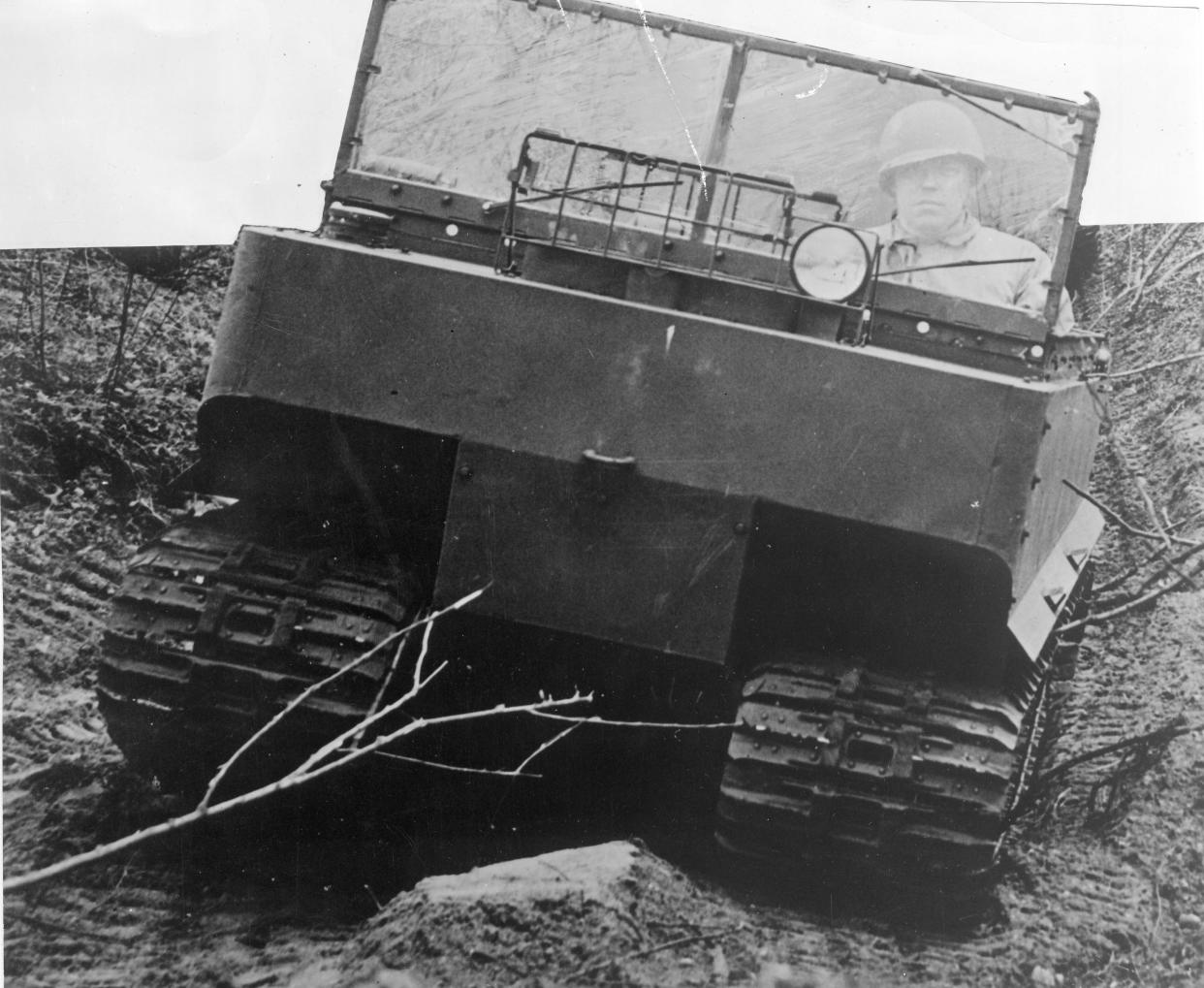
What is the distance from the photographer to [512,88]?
163 inches

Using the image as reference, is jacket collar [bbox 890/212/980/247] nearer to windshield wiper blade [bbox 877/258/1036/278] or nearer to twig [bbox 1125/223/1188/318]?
windshield wiper blade [bbox 877/258/1036/278]

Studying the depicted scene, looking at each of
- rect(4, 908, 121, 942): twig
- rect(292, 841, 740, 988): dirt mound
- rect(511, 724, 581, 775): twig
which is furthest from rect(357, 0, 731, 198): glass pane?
rect(4, 908, 121, 942): twig

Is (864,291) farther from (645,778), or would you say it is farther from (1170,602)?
(1170,602)

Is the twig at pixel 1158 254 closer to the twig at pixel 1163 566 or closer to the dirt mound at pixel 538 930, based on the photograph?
the twig at pixel 1163 566

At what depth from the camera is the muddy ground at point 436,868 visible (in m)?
3.47

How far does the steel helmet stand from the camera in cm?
410

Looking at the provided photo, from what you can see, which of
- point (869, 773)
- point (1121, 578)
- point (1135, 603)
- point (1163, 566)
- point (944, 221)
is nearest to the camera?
point (869, 773)

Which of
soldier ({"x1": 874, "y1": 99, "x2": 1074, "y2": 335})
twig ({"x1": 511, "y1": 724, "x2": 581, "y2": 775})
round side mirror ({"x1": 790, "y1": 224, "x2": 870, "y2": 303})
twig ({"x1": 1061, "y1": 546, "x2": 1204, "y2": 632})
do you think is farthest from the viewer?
twig ({"x1": 1061, "y1": 546, "x2": 1204, "y2": 632})

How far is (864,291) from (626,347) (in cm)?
81

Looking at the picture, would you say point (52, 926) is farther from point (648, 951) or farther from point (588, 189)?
point (588, 189)

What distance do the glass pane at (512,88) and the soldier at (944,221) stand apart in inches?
23.1

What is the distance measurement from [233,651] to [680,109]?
205 centimetres

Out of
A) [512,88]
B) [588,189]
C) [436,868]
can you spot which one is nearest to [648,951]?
[436,868]

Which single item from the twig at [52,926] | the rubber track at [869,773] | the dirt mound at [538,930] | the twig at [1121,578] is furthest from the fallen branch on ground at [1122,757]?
the twig at [52,926]
